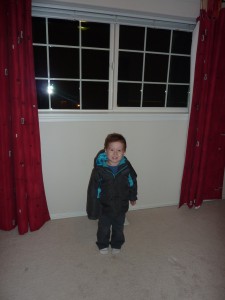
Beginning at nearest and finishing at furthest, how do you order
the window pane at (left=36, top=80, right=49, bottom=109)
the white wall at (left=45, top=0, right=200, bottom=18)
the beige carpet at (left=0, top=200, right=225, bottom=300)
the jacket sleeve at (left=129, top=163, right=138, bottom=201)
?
the beige carpet at (left=0, top=200, right=225, bottom=300) < the jacket sleeve at (left=129, top=163, right=138, bottom=201) < the white wall at (left=45, top=0, right=200, bottom=18) < the window pane at (left=36, top=80, right=49, bottom=109)

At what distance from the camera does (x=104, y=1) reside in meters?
2.09

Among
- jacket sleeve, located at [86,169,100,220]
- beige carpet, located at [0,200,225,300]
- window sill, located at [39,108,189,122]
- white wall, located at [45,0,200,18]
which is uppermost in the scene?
white wall, located at [45,0,200,18]

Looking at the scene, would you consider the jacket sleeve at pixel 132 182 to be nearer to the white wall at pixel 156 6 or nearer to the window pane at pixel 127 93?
the window pane at pixel 127 93

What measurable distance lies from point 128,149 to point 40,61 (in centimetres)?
122

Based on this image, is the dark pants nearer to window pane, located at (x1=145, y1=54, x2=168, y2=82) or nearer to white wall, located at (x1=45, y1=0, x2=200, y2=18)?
window pane, located at (x1=145, y1=54, x2=168, y2=82)

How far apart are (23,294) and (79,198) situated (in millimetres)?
1075

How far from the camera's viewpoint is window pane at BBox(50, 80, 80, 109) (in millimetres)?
2383

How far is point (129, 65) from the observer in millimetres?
2617

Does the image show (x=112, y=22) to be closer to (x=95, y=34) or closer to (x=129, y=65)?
(x=95, y=34)

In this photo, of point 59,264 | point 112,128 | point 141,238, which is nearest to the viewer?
point 59,264

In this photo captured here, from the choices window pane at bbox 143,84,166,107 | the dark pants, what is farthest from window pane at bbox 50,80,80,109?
the dark pants

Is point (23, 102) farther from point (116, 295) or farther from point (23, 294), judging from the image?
point (116, 295)

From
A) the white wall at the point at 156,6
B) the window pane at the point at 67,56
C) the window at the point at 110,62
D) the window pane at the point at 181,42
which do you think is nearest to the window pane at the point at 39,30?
the window at the point at 110,62

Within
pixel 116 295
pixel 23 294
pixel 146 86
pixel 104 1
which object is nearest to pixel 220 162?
pixel 146 86
